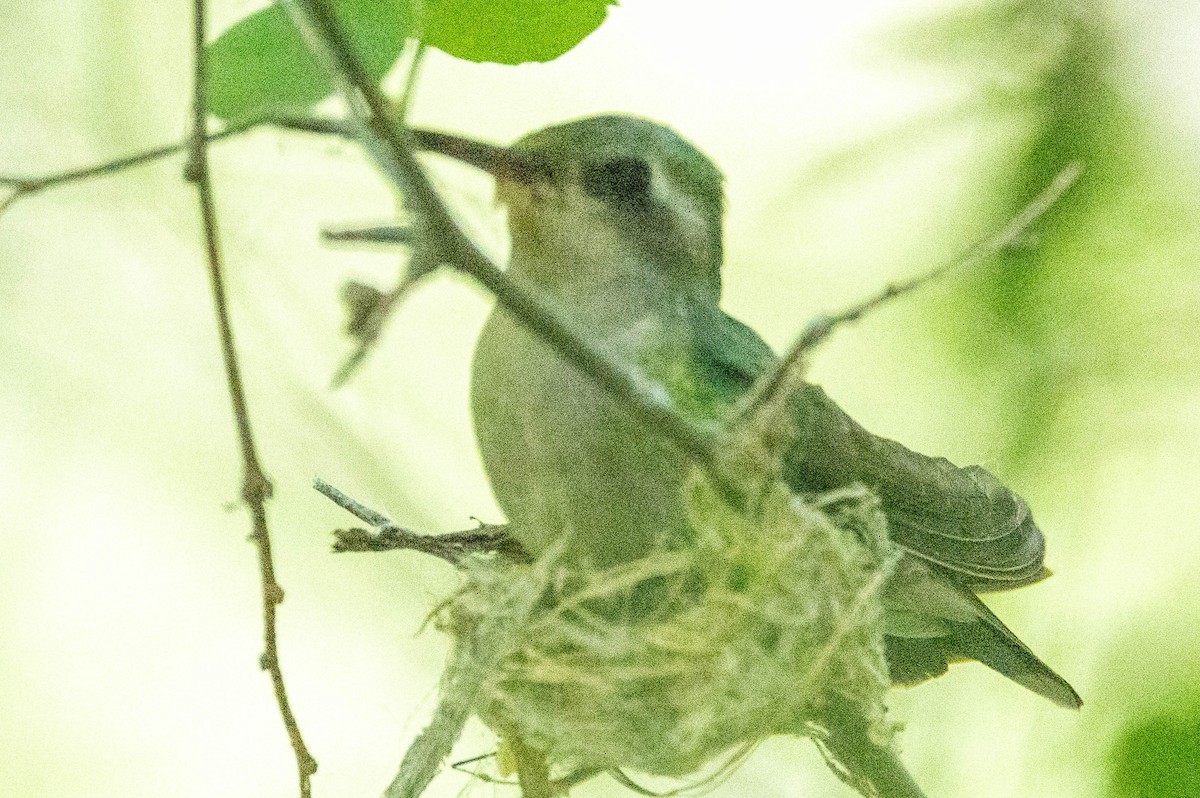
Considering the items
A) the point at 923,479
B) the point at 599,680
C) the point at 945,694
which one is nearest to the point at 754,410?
the point at 599,680

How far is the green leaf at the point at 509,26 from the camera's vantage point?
59cm

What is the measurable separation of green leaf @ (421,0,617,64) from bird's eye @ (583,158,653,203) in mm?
302

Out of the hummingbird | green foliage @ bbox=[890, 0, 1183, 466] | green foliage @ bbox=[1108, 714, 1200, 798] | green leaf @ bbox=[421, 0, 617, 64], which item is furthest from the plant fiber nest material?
green foliage @ bbox=[890, 0, 1183, 466]

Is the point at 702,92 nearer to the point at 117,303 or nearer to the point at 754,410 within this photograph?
the point at 117,303

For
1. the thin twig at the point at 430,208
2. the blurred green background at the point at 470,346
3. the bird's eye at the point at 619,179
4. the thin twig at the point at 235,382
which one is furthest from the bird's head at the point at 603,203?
the thin twig at the point at 430,208

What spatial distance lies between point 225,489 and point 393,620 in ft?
0.87

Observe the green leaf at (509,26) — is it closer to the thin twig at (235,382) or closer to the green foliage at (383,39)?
the green foliage at (383,39)

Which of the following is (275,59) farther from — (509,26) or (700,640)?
(700,640)

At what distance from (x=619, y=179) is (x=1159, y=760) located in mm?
543

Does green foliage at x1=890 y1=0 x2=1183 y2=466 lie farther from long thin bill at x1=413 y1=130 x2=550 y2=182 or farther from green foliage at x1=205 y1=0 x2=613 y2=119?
green foliage at x1=205 y1=0 x2=613 y2=119

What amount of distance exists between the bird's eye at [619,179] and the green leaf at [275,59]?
0.34 m

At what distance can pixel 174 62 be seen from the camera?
4.08ft

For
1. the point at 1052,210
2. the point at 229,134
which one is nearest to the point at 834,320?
the point at 229,134

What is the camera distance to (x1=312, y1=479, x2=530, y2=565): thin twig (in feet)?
2.70
